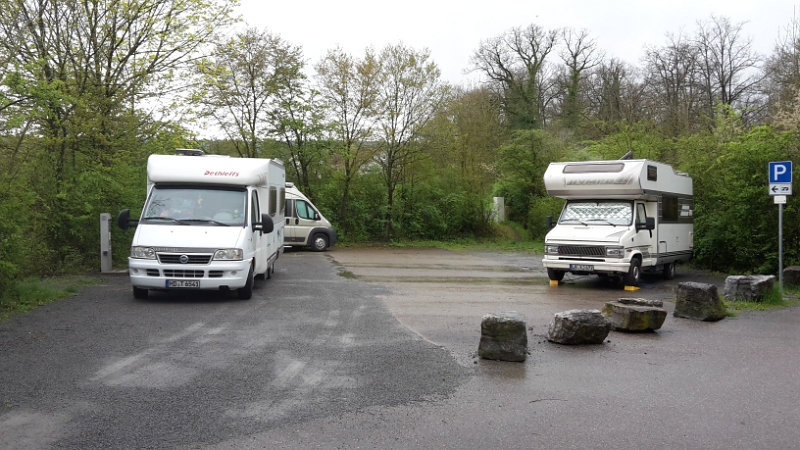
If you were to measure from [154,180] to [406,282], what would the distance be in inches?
245

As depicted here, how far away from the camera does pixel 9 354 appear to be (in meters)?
7.63

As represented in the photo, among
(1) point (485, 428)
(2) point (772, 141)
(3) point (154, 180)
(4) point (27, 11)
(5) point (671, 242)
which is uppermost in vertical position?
(4) point (27, 11)

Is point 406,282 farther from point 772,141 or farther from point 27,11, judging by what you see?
point 27,11

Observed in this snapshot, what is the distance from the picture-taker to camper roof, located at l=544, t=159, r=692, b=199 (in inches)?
597

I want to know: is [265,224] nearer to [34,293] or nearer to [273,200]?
[273,200]

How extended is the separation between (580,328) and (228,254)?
20.3 ft

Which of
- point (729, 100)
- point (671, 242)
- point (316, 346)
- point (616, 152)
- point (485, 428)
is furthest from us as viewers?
point (729, 100)

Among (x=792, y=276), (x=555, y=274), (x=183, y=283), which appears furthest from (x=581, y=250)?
(x=183, y=283)

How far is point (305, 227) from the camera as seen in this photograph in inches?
1017

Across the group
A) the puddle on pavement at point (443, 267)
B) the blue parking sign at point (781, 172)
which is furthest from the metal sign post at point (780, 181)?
the puddle on pavement at point (443, 267)

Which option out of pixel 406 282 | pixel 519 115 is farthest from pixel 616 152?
pixel 519 115

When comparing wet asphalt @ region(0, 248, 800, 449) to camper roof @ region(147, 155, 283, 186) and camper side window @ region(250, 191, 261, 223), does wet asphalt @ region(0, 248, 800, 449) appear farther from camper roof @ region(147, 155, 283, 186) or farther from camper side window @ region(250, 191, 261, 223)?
camper roof @ region(147, 155, 283, 186)

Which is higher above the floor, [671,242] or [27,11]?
[27,11]

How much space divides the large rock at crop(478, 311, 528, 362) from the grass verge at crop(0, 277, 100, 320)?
713cm
